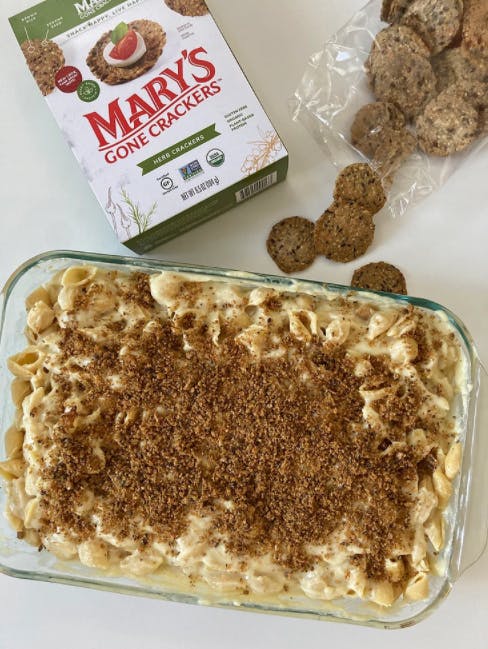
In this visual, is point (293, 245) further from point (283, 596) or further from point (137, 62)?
point (283, 596)

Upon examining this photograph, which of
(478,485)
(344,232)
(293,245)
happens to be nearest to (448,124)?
(344,232)

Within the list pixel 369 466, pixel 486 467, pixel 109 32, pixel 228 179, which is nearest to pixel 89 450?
pixel 369 466

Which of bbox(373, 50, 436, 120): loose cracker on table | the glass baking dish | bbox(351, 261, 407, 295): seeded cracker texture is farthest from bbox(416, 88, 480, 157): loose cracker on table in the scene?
the glass baking dish

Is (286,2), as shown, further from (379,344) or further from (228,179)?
(379,344)

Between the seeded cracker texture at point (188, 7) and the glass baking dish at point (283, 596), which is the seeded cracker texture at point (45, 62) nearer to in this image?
the seeded cracker texture at point (188, 7)

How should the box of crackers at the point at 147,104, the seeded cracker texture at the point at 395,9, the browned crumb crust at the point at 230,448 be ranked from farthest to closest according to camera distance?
the seeded cracker texture at the point at 395,9, the box of crackers at the point at 147,104, the browned crumb crust at the point at 230,448

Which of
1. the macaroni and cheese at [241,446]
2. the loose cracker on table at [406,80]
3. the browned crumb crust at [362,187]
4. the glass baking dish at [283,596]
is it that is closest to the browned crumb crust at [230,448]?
the macaroni and cheese at [241,446]

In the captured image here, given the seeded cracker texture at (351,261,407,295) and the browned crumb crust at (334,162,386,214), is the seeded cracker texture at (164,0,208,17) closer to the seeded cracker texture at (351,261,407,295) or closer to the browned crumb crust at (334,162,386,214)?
the browned crumb crust at (334,162,386,214)
